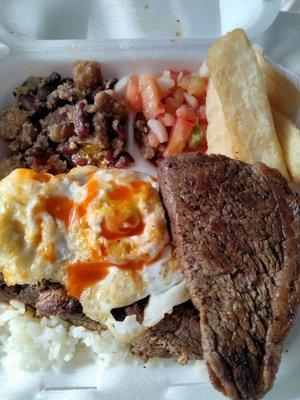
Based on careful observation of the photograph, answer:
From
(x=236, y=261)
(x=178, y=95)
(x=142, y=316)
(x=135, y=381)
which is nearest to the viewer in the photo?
(x=236, y=261)

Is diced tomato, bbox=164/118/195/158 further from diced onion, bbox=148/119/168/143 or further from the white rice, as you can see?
the white rice

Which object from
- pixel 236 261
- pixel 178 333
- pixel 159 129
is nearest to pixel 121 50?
pixel 159 129

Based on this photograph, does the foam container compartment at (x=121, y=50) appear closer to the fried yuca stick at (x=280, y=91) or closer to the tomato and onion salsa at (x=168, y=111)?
the tomato and onion salsa at (x=168, y=111)

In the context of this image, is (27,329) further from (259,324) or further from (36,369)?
(259,324)

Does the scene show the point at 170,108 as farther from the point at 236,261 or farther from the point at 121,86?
the point at 236,261

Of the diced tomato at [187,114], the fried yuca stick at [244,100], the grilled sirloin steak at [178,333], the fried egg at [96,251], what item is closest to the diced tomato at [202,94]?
the diced tomato at [187,114]

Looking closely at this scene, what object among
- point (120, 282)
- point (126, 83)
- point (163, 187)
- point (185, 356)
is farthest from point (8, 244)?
point (126, 83)
